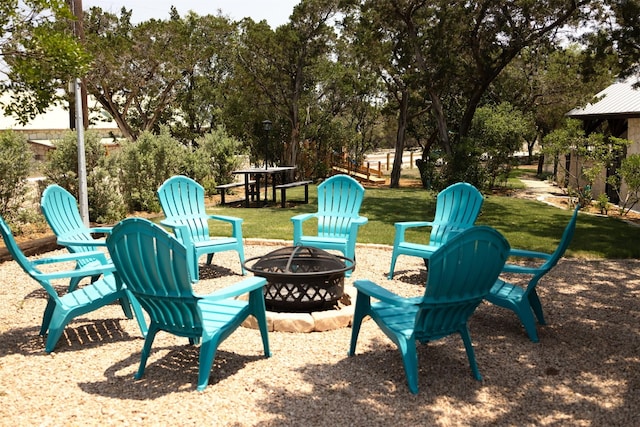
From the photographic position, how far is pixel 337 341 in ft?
14.3

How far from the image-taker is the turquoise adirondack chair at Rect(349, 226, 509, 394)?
11.0 feet

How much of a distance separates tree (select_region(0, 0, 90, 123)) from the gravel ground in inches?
115

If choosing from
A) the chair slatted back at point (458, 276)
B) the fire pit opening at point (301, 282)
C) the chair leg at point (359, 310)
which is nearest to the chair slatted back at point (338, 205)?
the fire pit opening at point (301, 282)

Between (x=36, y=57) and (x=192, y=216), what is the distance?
8.59 ft

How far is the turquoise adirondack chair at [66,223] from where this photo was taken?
4.96 metres

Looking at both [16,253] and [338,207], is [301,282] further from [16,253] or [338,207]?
[338,207]

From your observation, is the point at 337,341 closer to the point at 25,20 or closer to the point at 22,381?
the point at 22,381

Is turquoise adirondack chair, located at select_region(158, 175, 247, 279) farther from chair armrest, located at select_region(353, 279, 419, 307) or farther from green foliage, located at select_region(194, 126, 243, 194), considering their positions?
green foliage, located at select_region(194, 126, 243, 194)

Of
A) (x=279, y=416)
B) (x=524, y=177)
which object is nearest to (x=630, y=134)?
(x=524, y=177)

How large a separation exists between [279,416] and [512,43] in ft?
39.0

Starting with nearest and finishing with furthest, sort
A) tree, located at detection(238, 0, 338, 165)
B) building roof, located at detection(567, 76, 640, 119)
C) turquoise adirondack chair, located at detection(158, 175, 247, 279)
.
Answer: turquoise adirondack chair, located at detection(158, 175, 247, 279)
building roof, located at detection(567, 76, 640, 119)
tree, located at detection(238, 0, 338, 165)

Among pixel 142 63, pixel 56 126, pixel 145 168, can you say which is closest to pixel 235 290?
pixel 145 168

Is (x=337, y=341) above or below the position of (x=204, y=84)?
below

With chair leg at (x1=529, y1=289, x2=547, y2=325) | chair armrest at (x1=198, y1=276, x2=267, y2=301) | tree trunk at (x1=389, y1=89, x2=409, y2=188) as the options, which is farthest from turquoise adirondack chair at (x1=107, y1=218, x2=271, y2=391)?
tree trunk at (x1=389, y1=89, x2=409, y2=188)
